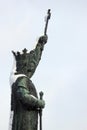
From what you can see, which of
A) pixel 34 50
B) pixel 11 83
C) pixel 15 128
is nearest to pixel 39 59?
pixel 34 50

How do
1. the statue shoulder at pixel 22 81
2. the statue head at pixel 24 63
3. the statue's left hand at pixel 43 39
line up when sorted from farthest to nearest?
1. the statue's left hand at pixel 43 39
2. the statue head at pixel 24 63
3. the statue shoulder at pixel 22 81

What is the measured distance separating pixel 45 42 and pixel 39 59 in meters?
0.71

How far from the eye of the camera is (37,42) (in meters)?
14.9

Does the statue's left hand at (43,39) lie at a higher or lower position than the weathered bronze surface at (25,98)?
higher

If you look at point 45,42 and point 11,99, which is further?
point 45,42

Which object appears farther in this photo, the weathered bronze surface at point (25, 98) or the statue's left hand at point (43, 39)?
the statue's left hand at point (43, 39)

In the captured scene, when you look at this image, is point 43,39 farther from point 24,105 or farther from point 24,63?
point 24,105

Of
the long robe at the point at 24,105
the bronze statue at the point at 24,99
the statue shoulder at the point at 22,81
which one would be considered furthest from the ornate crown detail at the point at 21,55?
the statue shoulder at the point at 22,81

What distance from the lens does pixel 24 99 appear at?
13.1 m

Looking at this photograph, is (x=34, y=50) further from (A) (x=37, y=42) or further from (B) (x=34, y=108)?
(B) (x=34, y=108)

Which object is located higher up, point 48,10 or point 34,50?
point 48,10

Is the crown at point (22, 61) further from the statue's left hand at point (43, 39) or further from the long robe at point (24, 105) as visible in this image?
the statue's left hand at point (43, 39)

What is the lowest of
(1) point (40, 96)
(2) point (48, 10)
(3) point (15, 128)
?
(3) point (15, 128)

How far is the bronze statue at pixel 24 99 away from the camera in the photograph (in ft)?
43.2
